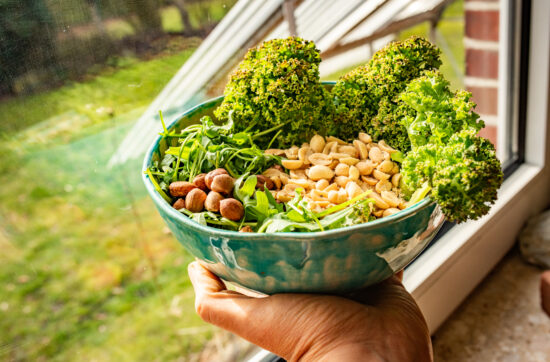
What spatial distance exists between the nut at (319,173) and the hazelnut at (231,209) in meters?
0.12

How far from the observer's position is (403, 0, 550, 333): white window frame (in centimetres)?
152

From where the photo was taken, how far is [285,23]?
1.08 metres

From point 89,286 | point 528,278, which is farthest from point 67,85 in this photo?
point 528,278

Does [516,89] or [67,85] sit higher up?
[67,85]

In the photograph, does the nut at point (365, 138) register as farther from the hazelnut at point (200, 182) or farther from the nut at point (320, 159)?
the hazelnut at point (200, 182)

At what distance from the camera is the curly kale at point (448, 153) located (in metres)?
0.56

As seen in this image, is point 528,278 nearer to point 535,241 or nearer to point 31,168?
point 535,241

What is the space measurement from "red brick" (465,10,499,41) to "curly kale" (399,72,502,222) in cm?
127

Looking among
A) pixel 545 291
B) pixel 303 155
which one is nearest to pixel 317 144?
pixel 303 155

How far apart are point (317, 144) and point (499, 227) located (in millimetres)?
1298

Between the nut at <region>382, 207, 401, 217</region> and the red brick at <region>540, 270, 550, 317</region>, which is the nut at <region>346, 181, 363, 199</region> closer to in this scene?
the nut at <region>382, 207, 401, 217</region>

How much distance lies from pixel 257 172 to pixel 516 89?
57.4 inches

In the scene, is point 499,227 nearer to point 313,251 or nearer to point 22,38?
point 313,251

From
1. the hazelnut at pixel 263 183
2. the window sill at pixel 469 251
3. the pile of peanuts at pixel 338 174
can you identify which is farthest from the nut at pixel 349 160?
the window sill at pixel 469 251
